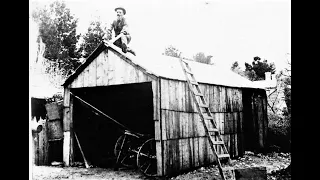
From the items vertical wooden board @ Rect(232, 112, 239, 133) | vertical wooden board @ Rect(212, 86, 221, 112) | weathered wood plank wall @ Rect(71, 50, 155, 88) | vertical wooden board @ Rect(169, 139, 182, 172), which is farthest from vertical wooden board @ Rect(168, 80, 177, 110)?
vertical wooden board @ Rect(232, 112, 239, 133)

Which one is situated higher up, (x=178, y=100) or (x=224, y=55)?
(x=224, y=55)

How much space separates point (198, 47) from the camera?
7836 mm

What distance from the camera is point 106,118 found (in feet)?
38.3

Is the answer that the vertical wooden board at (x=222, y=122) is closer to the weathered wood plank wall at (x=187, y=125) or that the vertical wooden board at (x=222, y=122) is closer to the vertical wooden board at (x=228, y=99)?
the weathered wood plank wall at (x=187, y=125)

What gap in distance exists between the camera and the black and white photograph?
22.7 feet

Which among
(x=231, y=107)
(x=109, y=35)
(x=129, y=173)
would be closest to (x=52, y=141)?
(x=129, y=173)

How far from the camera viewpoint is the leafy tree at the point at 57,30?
6977 millimetres

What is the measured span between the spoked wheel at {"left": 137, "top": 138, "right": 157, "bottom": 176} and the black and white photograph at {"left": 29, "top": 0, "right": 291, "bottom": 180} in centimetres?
4

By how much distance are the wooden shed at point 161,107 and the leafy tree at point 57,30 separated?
4.87ft

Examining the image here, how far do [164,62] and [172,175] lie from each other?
12.2 ft

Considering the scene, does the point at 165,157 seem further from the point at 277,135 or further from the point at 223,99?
the point at 277,135

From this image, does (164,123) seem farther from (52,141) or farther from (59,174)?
(52,141)

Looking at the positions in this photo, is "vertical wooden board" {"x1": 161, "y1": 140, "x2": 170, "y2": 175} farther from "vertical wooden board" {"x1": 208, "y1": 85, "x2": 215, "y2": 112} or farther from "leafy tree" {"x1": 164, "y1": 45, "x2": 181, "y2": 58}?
"vertical wooden board" {"x1": 208, "y1": 85, "x2": 215, "y2": 112}

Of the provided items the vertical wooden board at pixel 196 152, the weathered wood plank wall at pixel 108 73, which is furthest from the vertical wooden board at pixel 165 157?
the weathered wood plank wall at pixel 108 73
